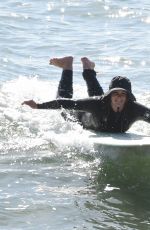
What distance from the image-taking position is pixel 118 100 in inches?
312

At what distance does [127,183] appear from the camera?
7426 mm

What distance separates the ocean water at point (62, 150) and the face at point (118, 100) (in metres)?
0.52

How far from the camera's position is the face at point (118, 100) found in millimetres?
7887

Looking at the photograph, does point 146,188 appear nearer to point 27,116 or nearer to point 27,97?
point 27,116

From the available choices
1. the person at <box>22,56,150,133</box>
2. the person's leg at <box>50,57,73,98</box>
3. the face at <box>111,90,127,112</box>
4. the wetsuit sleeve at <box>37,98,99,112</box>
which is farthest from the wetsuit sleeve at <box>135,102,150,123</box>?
the person's leg at <box>50,57,73,98</box>


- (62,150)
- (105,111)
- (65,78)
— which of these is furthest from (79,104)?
(65,78)

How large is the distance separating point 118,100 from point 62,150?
104 centimetres

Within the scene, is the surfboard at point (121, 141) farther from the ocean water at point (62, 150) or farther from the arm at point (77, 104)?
the arm at point (77, 104)

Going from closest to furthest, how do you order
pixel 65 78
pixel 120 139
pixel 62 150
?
pixel 120 139, pixel 62 150, pixel 65 78

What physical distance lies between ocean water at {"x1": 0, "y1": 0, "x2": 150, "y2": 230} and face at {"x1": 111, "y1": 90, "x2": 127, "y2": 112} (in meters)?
0.52

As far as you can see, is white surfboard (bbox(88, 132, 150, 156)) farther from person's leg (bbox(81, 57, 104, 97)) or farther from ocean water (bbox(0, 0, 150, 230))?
person's leg (bbox(81, 57, 104, 97))

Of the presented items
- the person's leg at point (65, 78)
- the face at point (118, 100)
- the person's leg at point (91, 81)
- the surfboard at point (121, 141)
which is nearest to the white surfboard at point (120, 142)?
the surfboard at point (121, 141)

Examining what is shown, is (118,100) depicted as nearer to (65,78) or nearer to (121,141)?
(121,141)

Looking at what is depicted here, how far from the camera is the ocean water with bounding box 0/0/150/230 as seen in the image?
6562 mm
